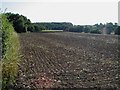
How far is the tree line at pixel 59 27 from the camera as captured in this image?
73.1 meters

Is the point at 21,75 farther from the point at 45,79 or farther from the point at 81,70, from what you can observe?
the point at 81,70

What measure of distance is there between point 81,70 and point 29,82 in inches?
140

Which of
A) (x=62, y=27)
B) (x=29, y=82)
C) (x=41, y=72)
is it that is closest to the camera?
(x=29, y=82)

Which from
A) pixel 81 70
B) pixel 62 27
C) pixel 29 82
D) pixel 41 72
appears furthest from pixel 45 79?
pixel 62 27

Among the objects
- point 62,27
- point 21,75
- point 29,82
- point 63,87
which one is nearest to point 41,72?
point 21,75

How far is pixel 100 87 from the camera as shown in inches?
398

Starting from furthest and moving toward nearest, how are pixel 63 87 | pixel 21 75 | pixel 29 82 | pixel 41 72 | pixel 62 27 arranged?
pixel 62 27, pixel 41 72, pixel 21 75, pixel 29 82, pixel 63 87

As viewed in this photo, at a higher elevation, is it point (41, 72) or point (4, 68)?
point (4, 68)

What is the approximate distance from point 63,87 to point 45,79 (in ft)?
4.40

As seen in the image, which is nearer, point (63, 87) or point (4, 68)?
point (4, 68)

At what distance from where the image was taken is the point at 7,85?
9.64m

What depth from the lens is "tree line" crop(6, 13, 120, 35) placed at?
240 ft

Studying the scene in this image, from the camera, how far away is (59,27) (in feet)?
403

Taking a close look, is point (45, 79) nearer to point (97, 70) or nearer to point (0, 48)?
point (0, 48)
